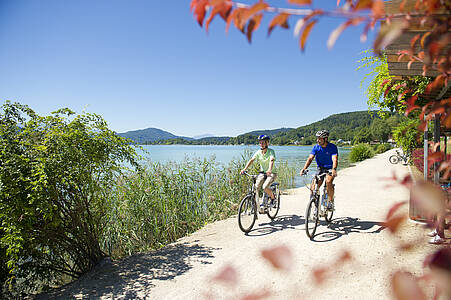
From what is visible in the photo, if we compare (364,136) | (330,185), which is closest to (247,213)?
(330,185)

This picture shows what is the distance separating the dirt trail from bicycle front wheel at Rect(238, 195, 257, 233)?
0.19m

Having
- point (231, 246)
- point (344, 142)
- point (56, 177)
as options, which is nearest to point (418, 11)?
point (56, 177)

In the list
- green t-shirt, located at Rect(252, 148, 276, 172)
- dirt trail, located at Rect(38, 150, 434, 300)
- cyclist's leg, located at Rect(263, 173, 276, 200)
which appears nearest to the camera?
dirt trail, located at Rect(38, 150, 434, 300)

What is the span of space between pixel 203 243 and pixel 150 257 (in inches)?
43.0

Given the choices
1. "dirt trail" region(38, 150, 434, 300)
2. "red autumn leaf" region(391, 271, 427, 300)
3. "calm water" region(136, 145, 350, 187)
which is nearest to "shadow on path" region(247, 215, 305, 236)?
"dirt trail" region(38, 150, 434, 300)

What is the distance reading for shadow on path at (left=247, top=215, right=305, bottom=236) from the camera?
5964 mm

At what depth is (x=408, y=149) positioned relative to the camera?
19516 mm

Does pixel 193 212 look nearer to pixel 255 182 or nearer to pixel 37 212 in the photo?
pixel 255 182

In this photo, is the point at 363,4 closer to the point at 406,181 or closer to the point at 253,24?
the point at 253,24

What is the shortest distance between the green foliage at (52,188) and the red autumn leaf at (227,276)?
146 inches

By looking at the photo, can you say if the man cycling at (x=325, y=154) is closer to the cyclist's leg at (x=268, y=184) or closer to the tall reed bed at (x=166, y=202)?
the cyclist's leg at (x=268, y=184)

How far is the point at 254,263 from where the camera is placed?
4418 mm

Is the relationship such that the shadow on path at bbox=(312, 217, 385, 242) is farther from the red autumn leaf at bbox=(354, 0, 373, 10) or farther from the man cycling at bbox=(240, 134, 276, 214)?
the red autumn leaf at bbox=(354, 0, 373, 10)

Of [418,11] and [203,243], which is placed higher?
[418,11]
